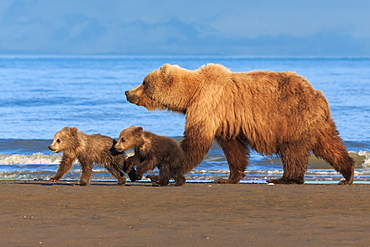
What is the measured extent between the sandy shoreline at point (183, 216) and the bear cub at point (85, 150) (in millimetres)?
652

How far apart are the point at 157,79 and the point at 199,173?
3.74 m

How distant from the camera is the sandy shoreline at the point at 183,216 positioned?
4758mm

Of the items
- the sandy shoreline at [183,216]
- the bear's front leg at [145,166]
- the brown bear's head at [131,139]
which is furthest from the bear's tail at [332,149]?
the brown bear's head at [131,139]

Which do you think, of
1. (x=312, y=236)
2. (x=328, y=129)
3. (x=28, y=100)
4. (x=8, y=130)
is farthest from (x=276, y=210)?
(x=28, y=100)

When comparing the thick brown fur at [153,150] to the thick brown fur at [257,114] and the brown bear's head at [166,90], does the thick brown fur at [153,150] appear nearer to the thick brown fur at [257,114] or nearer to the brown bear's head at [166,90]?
the thick brown fur at [257,114]

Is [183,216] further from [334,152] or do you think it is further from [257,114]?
[334,152]

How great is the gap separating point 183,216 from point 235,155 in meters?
3.45

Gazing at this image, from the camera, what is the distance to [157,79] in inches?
350

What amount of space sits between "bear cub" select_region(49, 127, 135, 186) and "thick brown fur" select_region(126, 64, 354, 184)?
860mm

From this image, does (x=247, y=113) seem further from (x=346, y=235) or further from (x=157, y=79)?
(x=346, y=235)

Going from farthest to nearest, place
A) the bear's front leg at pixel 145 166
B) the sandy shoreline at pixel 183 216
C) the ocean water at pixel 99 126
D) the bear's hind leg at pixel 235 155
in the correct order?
the ocean water at pixel 99 126 → the bear's hind leg at pixel 235 155 → the bear's front leg at pixel 145 166 → the sandy shoreline at pixel 183 216

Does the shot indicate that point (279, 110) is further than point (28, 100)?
No

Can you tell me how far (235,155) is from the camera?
29.7ft

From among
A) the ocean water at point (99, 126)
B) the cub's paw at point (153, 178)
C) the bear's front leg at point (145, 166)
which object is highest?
the bear's front leg at point (145, 166)
